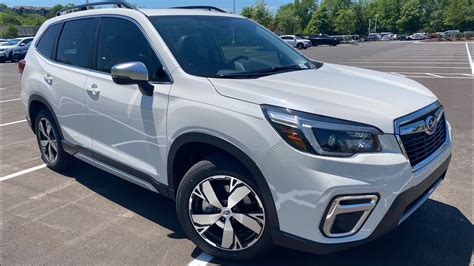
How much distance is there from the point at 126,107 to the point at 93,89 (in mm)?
564

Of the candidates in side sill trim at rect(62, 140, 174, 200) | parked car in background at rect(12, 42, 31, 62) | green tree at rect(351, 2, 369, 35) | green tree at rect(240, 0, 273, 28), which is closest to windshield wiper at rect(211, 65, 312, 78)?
side sill trim at rect(62, 140, 174, 200)

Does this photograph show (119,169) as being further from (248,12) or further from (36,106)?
(248,12)

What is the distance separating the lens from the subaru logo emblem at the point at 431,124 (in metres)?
2.76

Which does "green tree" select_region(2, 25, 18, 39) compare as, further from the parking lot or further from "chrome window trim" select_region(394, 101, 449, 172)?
"chrome window trim" select_region(394, 101, 449, 172)

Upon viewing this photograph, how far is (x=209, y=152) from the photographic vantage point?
3.02m

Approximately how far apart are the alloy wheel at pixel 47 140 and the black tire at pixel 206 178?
7.85ft

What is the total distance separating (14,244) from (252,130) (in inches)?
88.6

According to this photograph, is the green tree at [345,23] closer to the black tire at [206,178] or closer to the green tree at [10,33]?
the green tree at [10,33]

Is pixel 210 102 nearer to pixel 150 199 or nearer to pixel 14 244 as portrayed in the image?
pixel 150 199

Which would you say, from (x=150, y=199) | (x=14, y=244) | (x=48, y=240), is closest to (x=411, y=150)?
(x=150, y=199)

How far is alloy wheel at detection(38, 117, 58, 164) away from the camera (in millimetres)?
4775

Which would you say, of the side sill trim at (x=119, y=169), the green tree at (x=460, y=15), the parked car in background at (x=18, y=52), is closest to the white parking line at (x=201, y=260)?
the side sill trim at (x=119, y=169)

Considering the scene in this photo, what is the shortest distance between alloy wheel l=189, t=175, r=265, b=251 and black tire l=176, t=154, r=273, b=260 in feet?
0.08

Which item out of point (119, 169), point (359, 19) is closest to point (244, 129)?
point (119, 169)
